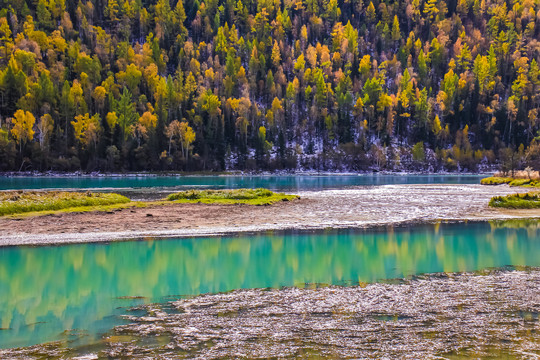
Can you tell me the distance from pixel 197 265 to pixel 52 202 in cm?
2427

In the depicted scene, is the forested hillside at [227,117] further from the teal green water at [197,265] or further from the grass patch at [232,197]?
the teal green water at [197,265]

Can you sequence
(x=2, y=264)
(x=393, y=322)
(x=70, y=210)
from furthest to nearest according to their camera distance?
(x=70, y=210)
(x=2, y=264)
(x=393, y=322)

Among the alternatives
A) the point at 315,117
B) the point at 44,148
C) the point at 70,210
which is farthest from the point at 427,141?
the point at 70,210

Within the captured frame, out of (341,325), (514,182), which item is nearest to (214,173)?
(514,182)

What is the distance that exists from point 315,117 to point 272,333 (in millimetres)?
175562

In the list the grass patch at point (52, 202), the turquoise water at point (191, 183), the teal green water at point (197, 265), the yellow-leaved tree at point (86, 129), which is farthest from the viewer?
the yellow-leaved tree at point (86, 129)

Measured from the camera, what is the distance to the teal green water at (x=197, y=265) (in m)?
13.2

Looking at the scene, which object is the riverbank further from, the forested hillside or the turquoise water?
the forested hillside

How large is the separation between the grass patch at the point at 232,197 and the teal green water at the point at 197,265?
1768 centimetres

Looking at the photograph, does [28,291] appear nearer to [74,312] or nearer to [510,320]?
[74,312]

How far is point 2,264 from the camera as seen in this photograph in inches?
781

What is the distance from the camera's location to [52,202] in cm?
3850

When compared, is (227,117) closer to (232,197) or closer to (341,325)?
(232,197)

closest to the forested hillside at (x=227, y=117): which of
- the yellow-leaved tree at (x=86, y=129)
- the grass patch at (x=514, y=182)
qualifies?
the yellow-leaved tree at (x=86, y=129)
